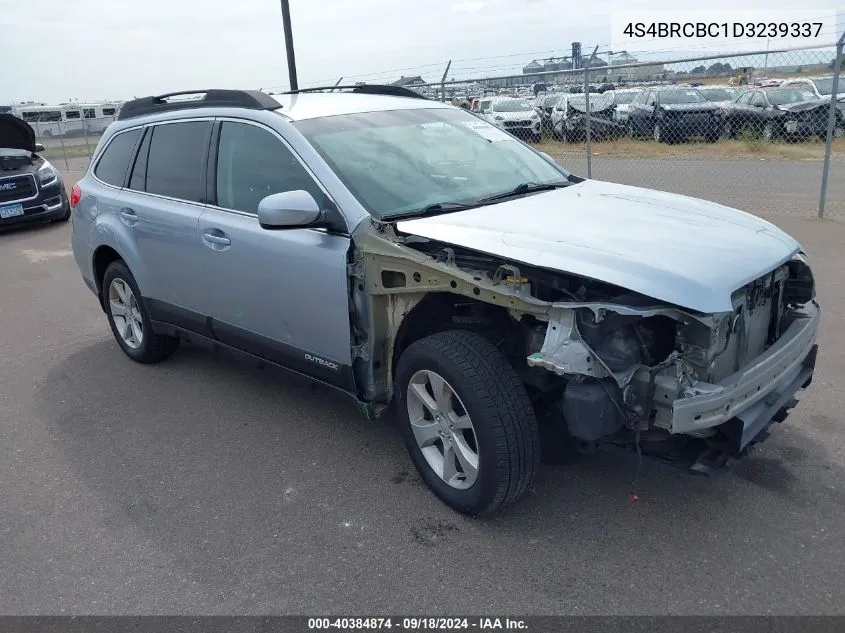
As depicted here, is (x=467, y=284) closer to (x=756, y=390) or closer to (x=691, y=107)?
(x=756, y=390)

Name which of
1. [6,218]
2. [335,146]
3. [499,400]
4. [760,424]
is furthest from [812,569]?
[6,218]

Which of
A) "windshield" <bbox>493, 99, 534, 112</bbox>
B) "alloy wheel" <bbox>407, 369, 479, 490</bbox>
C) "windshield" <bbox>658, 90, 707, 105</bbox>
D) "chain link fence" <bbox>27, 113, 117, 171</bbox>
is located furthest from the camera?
"chain link fence" <bbox>27, 113, 117, 171</bbox>

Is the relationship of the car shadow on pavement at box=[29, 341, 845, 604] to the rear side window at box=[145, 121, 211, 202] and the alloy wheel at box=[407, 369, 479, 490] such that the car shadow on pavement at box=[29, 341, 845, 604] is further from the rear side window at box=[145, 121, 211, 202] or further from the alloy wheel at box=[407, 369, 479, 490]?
the rear side window at box=[145, 121, 211, 202]

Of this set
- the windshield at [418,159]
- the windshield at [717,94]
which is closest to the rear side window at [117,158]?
the windshield at [418,159]

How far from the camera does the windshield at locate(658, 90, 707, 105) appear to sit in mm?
14996

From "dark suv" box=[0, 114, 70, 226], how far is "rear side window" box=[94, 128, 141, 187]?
301 inches

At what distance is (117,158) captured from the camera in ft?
17.7

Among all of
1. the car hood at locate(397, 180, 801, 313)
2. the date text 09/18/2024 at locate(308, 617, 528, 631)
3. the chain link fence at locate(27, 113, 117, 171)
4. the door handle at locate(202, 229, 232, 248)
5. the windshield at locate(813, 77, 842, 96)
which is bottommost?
the chain link fence at locate(27, 113, 117, 171)

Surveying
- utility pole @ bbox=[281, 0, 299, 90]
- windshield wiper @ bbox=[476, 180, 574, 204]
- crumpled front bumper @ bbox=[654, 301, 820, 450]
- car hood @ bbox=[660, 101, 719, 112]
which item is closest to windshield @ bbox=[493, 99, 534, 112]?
car hood @ bbox=[660, 101, 719, 112]

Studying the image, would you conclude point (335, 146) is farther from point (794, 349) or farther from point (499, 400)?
point (794, 349)

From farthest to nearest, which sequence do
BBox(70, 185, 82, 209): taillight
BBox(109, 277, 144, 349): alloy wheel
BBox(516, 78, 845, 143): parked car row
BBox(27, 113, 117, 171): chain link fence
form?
BBox(27, 113, 117, 171): chain link fence → BBox(516, 78, 845, 143): parked car row → BBox(70, 185, 82, 209): taillight → BBox(109, 277, 144, 349): alloy wheel

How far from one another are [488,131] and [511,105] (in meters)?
13.8

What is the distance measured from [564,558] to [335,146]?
2.33m

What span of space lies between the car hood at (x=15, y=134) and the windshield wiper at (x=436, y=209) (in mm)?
11160
